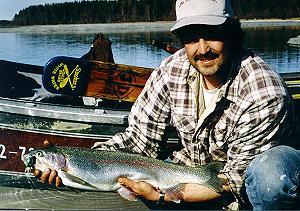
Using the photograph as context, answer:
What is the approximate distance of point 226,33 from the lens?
1.72 meters

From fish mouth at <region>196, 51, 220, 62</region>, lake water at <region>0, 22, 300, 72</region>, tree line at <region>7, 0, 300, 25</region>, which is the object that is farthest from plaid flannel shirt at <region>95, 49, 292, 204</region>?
lake water at <region>0, 22, 300, 72</region>

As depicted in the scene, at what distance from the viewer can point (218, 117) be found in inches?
70.6

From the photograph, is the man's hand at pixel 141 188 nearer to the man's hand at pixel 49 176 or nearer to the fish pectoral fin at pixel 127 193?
the fish pectoral fin at pixel 127 193

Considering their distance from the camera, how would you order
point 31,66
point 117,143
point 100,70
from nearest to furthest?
point 117,143
point 100,70
point 31,66

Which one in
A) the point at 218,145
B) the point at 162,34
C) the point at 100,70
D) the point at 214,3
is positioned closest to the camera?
the point at 214,3

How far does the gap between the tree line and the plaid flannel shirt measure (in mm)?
855

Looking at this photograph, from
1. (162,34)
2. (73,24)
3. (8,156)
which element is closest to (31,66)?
(73,24)

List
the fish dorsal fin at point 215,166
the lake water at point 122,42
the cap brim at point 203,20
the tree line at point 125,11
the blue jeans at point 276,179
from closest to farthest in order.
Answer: the blue jeans at point 276,179, the cap brim at point 203,20, the fish dorsal fin at point 215,166, the tree line at point 125,11, the lake water at point 122,42

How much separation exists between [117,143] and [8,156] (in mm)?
1051

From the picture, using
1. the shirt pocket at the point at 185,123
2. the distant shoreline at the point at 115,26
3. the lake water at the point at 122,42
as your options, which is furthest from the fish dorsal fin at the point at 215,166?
the lake water at the point at 122,42

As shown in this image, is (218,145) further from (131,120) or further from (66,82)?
(66,82)

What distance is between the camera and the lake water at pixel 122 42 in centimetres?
307

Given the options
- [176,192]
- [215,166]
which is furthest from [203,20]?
[176,192]

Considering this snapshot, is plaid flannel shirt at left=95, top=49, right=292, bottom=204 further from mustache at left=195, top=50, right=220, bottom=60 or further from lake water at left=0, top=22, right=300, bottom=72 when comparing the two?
lake water at left=0, top=22, right=300, bottom=72
